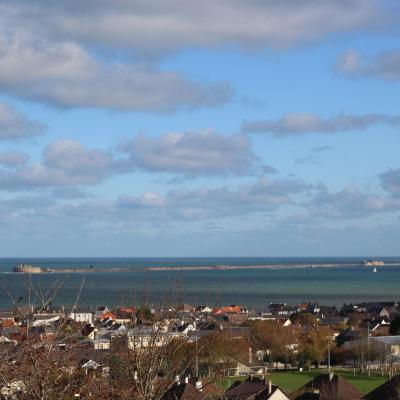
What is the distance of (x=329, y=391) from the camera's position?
22344 millimetres

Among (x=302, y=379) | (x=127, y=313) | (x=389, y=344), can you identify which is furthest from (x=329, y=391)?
(x=389, y=344)

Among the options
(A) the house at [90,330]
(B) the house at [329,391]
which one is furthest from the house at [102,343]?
(B) the house at [329,391]

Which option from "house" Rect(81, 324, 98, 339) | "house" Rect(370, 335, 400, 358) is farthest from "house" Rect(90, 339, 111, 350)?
"house" Rect(370, 335, 400, 358)

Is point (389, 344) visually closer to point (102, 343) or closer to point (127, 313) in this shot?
point (102, 343)

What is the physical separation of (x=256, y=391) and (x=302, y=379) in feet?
28.9

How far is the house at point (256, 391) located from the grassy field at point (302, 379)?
3834 mm

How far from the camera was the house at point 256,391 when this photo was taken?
2138cm

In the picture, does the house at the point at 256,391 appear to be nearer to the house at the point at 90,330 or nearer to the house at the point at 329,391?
the house at the point at 329,391

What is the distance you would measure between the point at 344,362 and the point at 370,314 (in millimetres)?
19120

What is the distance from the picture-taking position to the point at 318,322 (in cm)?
4947

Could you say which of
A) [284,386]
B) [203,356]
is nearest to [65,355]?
[284,386]

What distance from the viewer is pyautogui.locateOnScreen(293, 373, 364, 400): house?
71.2ft

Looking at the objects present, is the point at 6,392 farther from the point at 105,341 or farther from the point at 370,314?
the point at 370,314

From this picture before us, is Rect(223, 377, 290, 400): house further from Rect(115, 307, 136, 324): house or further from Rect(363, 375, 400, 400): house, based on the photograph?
Rect(115, 307, 136, 324): house
